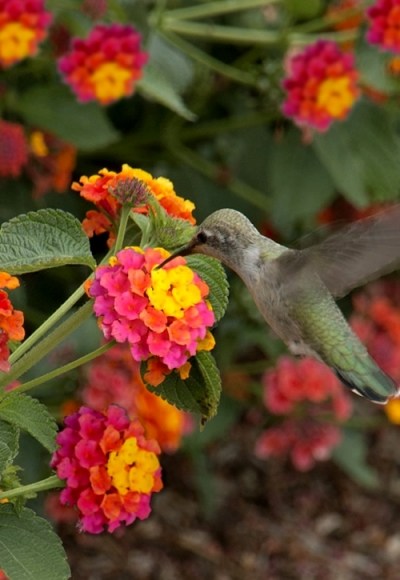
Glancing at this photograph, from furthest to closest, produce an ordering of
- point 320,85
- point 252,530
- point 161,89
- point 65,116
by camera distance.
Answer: point 252,530, point 65,116, point 320,85, point 161,89

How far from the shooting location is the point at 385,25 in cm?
264

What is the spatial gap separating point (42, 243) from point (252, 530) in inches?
85.1

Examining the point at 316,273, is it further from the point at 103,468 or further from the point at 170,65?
the point at 170,65

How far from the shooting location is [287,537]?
11.1 ft

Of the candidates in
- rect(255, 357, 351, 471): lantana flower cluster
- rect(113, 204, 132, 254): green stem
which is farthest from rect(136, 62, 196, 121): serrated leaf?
rect(113, 204, 132, 254): green stem

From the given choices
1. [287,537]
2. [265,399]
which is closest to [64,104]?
[265,399]

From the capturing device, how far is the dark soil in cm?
316

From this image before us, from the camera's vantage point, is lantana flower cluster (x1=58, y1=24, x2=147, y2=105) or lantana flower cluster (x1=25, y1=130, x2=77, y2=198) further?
lantana flower cluster (x1=25, y1=130, x2=77, y2=198)

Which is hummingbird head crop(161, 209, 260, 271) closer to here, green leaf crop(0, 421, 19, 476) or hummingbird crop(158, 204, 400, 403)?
hummingbird crop(158, 204, 400, 403)

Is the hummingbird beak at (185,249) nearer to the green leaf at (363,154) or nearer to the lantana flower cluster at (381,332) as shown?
the green leaf at (363,154)

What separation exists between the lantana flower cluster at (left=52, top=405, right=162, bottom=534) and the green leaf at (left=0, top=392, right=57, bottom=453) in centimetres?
2

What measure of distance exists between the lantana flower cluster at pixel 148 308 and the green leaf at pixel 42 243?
5cm

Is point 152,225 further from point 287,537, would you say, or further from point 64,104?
point 287,537

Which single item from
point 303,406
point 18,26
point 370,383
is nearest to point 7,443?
point 370,383
